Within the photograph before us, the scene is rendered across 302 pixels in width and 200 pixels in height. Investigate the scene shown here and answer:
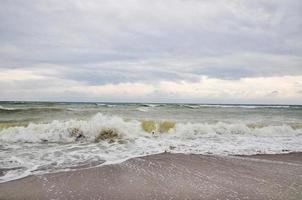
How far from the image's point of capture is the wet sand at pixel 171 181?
4.91 m

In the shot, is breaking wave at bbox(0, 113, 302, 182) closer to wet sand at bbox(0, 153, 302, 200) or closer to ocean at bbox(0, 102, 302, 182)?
ocean at bbox(0, 102, 302, 182)

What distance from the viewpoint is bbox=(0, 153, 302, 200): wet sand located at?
491 cm

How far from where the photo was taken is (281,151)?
9414 mm

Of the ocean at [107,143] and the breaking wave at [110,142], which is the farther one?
the breaking wave at [110,142]

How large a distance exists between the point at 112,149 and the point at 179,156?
2384mm

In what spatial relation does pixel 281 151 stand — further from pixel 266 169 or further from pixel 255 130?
pixel 255 130

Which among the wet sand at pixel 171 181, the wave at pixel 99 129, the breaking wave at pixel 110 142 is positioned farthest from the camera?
the wave at pixel 99 129

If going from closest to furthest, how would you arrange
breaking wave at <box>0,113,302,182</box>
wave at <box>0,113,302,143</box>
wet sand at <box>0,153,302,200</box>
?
1. wet sand at <box>0,153,302,200</box>
2. breaking wave at <box>0,113,302,182</box>
3. wave at <box>0,113,302,143</box>

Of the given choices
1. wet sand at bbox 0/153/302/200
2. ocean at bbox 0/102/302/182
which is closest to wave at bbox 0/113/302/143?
ocean at bbox 0/102/302/182

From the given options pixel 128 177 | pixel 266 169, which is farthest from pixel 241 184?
pixel 128 177

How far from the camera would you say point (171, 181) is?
5.69 m

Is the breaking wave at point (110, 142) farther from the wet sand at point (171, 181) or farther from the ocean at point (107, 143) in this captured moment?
the wet sand at point (171, 181)

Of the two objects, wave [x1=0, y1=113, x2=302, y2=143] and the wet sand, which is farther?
wave [x1=0, y1=113, x2=302, y2=143]

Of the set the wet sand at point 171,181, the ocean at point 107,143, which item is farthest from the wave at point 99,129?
the wet sand at point 171,181
